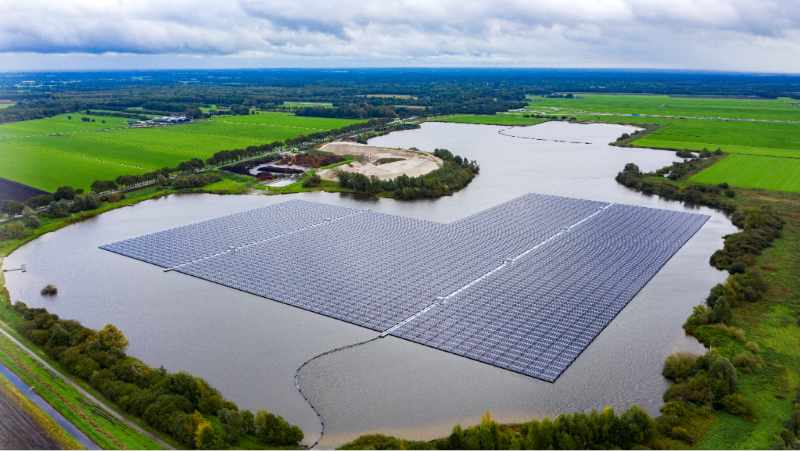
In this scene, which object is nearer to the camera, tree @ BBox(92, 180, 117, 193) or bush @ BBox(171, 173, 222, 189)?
tree @ BBox(92, 180, 117, 193)

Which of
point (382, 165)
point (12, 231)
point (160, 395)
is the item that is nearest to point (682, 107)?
point (382, 165)

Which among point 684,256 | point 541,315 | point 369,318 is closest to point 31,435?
point 369,318

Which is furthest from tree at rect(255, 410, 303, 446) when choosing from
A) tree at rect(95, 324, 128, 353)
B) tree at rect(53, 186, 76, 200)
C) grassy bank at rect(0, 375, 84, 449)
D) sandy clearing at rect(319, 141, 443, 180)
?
sandy clearing at rect(319, 141, 443, 180)

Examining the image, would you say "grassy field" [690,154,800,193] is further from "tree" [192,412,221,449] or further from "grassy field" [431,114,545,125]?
"tree" [192,412,221,449]

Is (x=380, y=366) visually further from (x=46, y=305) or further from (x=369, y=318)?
(x=46, y=305)

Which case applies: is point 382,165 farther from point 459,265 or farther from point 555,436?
point 555,436
